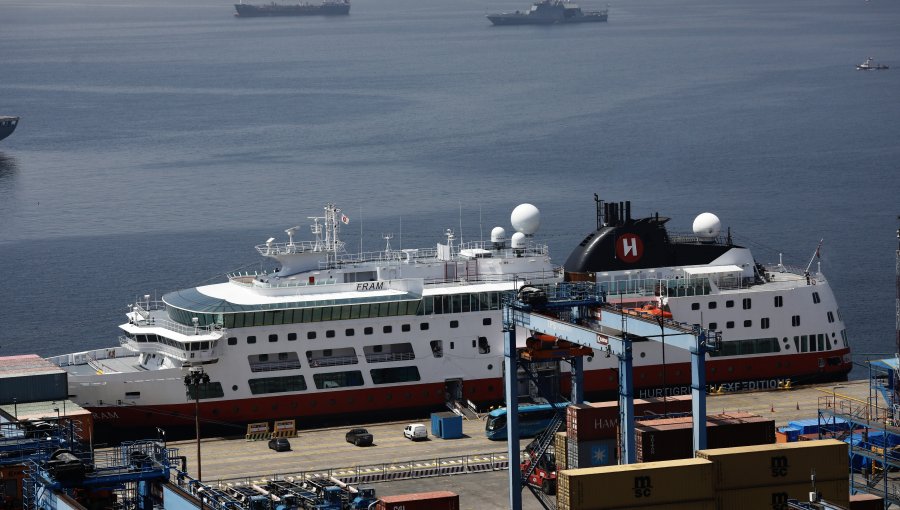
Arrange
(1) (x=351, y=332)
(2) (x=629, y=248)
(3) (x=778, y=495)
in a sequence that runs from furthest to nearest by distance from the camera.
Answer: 1. (2) (x=629, y=248)
2. (1) (x=351, y=332)
3. (3) (x=778, y=495)

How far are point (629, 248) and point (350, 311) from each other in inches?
563

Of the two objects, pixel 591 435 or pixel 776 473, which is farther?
pixel 591 435

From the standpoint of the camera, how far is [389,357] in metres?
71.3

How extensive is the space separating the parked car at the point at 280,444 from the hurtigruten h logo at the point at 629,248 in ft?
63.6

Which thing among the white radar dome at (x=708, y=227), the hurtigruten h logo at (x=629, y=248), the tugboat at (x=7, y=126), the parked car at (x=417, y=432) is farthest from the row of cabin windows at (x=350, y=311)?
the tugboat at (x=7, y=126)

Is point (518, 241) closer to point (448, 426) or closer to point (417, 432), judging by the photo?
point (448, 426)

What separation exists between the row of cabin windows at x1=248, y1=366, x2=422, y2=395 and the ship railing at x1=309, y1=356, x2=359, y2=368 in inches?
16.3

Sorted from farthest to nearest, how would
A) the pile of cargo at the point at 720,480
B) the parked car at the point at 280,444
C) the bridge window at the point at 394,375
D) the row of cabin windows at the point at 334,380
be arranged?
1. the bridge window at the point at 394,375
2. the row of cabin windows at the point at 334,380
3. the parked car at the point at 280,444
4. the pile of cargo at the point at 720,480

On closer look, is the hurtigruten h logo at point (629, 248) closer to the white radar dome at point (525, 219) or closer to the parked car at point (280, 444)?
the white radar dome at point (525, 219)

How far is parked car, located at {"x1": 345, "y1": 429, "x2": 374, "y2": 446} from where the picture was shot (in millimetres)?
65625

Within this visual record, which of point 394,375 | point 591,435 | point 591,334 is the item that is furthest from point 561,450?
point 394,375

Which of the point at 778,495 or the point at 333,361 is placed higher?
the point at 333,361

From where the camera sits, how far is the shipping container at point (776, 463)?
43844 mm

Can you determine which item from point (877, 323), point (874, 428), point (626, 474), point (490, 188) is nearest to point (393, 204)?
point (490, 188)
